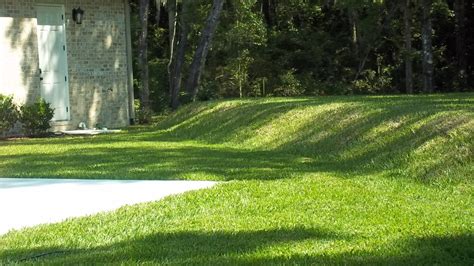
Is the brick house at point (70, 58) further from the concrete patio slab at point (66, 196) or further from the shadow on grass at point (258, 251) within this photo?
the shadow on grass at point (258, 251)

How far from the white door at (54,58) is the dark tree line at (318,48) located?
5.38 meters

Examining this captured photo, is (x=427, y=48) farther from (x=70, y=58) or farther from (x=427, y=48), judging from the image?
(x=70, y=58)

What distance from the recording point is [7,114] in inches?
557

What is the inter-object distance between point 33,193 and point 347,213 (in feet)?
10.7

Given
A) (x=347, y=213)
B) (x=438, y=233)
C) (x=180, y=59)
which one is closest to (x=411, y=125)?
(x=347, y=213)

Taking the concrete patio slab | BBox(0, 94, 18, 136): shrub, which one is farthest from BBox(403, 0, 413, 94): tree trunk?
the concrete patio slab

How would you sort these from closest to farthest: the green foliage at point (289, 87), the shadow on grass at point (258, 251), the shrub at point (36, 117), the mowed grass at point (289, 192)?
the shadow on grass at point (258, 251) → the mowed grass at point (289, 192) → the shrub at point (36, 117) → the green foliage at point (289, 87)

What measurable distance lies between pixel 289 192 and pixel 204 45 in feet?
37.6

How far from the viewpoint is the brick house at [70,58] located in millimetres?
14914

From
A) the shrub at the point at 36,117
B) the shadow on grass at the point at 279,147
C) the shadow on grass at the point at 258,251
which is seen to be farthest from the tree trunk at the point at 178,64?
the shadow on grass at the point at 258,251

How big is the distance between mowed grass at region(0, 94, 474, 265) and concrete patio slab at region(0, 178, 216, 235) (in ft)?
1.07

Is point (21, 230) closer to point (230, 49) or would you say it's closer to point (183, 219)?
point (183, 219)

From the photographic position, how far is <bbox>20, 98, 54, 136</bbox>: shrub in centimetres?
1448

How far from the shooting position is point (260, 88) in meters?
25.2
